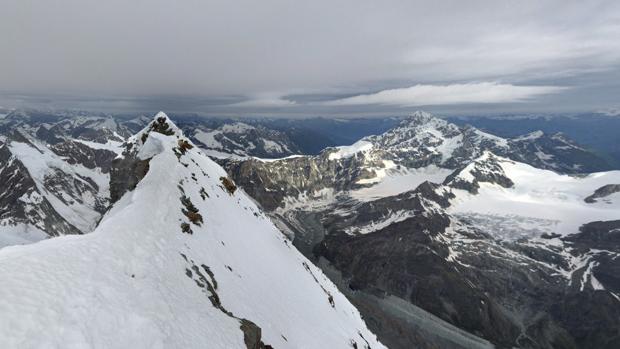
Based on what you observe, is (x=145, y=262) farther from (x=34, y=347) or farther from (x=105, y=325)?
(x=34, y=347)

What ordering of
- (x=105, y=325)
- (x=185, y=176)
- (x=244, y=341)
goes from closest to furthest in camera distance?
1. (x=105, y=325)
2. (x=244, y=341)
3. (x=185, y=176)

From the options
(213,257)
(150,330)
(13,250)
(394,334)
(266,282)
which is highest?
(13,250)

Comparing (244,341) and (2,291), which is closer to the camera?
(2,291)

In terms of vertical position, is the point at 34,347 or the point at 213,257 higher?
the point at 34,347

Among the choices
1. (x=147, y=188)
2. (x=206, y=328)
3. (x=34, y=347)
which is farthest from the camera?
(x=147, y=188)

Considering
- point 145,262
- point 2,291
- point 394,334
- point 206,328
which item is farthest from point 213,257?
point 394,334

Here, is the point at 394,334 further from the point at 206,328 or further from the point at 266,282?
the point at 206,328
